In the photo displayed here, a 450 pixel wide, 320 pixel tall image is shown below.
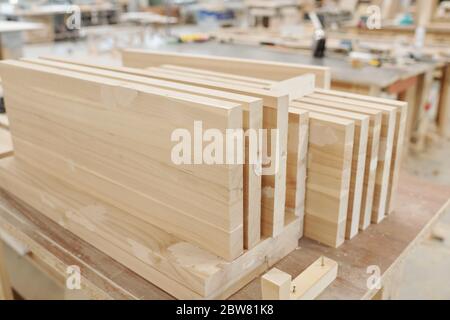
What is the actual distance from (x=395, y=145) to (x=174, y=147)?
0.56m

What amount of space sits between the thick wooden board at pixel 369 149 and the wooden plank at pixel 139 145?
0.35 m

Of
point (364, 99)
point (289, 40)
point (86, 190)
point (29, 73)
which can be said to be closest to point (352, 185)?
point (364, 99)

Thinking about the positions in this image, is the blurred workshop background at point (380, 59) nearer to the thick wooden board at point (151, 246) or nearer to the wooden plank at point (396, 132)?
the wooden plank at point (396, 132)

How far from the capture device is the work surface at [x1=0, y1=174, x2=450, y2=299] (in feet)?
2.81

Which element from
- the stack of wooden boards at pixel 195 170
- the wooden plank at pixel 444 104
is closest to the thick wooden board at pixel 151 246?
the stack of wooden boards at pixel 195 170

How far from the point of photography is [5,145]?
1.43 metres

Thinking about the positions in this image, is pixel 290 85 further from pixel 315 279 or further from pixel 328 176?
pixel 315 279

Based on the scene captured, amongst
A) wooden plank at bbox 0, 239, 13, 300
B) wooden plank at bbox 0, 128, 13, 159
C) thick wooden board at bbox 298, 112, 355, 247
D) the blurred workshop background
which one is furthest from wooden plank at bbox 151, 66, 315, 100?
wooden plank at bbox 0, 239, 13, 300

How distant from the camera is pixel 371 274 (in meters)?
0.90

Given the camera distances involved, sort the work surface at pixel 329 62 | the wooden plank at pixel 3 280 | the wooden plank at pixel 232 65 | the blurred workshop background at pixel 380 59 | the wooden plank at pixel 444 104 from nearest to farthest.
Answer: the wooden plank at pixel 232 65
the wooden plank at pixel 3 280
the blurred workshop background at pixel 380 59
the work surface at pixel 329 62
the wooden plank at pixel 444 104

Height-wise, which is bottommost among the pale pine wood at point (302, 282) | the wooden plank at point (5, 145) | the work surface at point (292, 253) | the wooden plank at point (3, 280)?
the wooden plank at point (3, 280)

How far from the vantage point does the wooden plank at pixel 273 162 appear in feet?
2.65

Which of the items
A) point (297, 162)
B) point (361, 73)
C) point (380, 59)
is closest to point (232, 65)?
point (297, 162)

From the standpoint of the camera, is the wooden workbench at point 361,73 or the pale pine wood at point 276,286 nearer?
the pale pine wood at point 276,286
